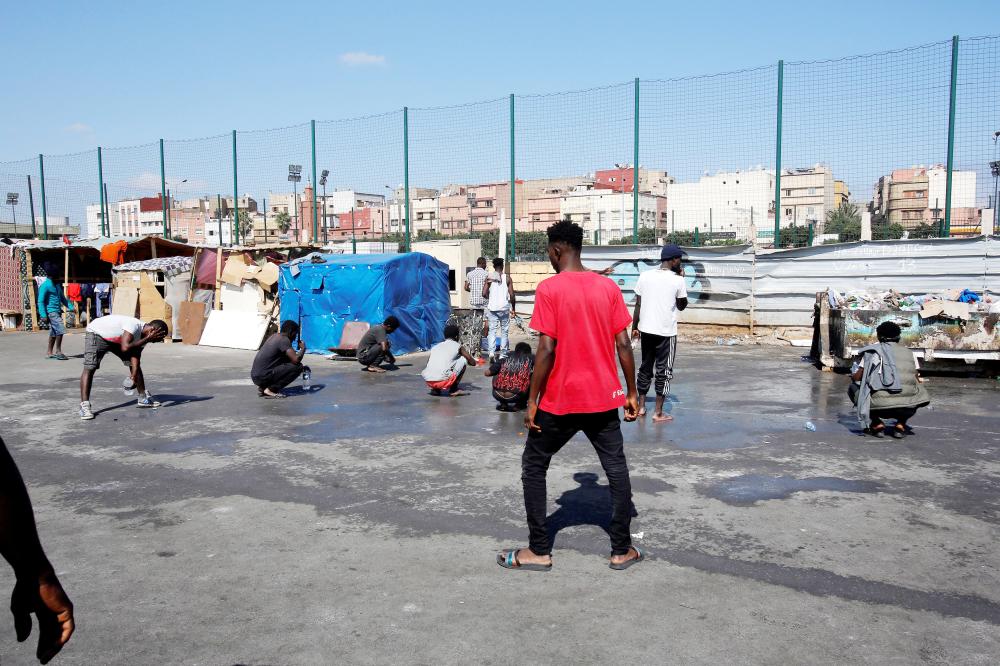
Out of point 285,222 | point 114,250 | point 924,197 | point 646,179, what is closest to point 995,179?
point 924,197

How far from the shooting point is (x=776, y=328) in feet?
54.1

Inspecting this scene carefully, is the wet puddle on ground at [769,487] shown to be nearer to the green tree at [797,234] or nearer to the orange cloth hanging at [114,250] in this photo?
the green tree at [797,234]

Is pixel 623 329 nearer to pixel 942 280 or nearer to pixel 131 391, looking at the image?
pixel 131 391

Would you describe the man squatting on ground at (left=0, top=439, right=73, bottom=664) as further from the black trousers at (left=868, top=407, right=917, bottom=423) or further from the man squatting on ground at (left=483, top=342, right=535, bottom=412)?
the black trousers at (left=868, top=407, right=917, bottom=423)

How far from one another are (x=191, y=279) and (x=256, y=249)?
5.96 feet

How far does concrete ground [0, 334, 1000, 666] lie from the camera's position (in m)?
3.78

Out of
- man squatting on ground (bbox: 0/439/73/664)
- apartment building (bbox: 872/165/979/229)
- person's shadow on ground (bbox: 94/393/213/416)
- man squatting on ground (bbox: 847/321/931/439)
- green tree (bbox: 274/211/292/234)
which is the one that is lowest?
person's shadow on ground (bbox: 94/393/213/416)

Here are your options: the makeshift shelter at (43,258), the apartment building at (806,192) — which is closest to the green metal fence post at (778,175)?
the apartment building at (806,192)

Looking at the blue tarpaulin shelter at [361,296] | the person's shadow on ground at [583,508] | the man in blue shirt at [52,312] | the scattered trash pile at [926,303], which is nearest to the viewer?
the person's shadow on ground at [583,508]

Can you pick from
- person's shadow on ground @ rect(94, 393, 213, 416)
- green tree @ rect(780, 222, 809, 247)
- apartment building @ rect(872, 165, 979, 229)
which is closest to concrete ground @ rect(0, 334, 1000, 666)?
person's shadow on ground @ rect(94, 393, 213, 416)

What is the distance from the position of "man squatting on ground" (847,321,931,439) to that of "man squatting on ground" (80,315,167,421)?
8.05 metres

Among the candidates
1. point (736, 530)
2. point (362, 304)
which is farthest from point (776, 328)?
point (736, 530)

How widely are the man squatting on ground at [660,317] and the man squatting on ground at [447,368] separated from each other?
286cm

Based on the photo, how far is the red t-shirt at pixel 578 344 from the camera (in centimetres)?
452
